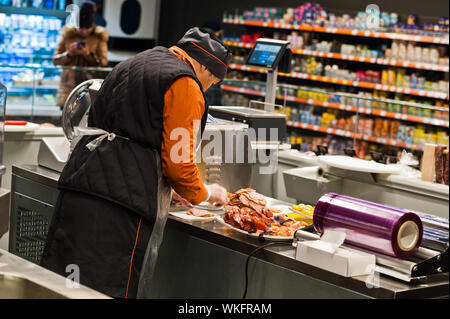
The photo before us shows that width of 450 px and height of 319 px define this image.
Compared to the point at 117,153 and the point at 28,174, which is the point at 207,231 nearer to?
the point at 117,153

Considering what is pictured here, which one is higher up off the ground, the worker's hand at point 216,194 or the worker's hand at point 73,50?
the worker's hand at point 73,50

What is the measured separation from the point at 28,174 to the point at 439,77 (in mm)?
6159

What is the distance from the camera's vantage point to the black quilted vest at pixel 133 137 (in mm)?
2492

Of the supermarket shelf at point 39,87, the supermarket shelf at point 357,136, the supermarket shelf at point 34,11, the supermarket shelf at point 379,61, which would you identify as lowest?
the supermarket shelf at point 357,136

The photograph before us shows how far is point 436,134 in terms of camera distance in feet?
24.7

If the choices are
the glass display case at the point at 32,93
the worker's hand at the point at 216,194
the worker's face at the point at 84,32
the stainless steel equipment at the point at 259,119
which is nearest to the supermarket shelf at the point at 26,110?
the glass display case at the point at 32,93

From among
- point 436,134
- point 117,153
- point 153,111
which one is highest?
point 153,111

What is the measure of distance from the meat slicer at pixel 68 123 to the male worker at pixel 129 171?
847 millimetres

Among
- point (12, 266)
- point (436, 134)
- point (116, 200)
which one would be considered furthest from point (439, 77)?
point (12, 266)

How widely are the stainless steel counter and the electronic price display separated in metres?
1.45

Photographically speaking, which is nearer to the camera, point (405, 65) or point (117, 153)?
point (117, 153)

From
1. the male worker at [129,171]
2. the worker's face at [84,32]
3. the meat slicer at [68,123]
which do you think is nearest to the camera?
the male worker at [129,171]

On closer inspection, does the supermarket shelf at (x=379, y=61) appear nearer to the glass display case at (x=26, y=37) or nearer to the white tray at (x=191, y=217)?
the glass display case at (x=26, y=37)

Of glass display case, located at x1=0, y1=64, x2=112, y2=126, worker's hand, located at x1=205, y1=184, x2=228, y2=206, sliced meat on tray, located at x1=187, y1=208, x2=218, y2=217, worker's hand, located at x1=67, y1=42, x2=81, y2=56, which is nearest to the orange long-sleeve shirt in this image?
worker's hand, located at x1=205, y1=184, x2=228, y2=206
